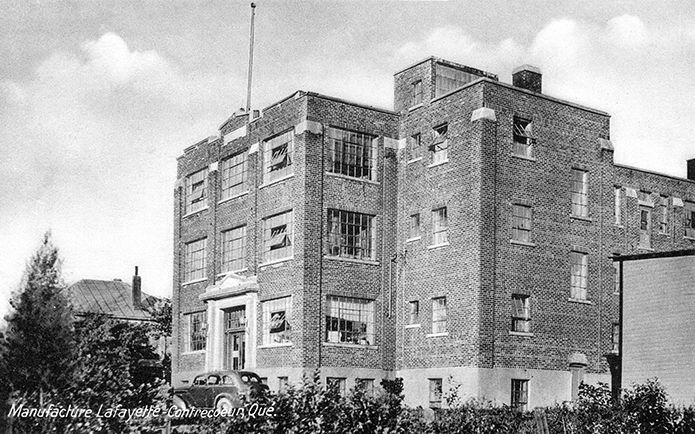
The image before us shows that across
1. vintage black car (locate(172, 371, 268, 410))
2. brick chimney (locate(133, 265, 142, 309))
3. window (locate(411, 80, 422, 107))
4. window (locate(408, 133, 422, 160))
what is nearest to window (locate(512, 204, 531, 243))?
window (locate(408, 133, 422, 160))

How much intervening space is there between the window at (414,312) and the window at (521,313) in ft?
13.3

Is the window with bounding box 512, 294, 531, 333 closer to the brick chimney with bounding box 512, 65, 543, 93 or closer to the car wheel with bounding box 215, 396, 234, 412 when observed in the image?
the brick chimney with bounding box 512, 65, 543, 93

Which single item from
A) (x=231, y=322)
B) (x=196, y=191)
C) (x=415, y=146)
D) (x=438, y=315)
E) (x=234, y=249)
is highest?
(x=415, y=146)

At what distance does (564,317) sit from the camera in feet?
109

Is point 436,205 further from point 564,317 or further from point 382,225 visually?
point 564,317

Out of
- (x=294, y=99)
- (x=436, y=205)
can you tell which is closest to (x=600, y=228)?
(x=436, y=205)

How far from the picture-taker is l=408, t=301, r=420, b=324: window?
112 feet

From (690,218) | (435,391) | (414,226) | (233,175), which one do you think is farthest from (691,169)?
(233,175)

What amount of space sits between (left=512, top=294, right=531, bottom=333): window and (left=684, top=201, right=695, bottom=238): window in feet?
44.0

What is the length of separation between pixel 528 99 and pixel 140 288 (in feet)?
177

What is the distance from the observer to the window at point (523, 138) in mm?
33219

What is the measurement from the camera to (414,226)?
35.0 meters

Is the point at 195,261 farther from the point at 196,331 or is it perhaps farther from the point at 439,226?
Result: the point at 439,226

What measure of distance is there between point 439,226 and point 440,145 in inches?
128
